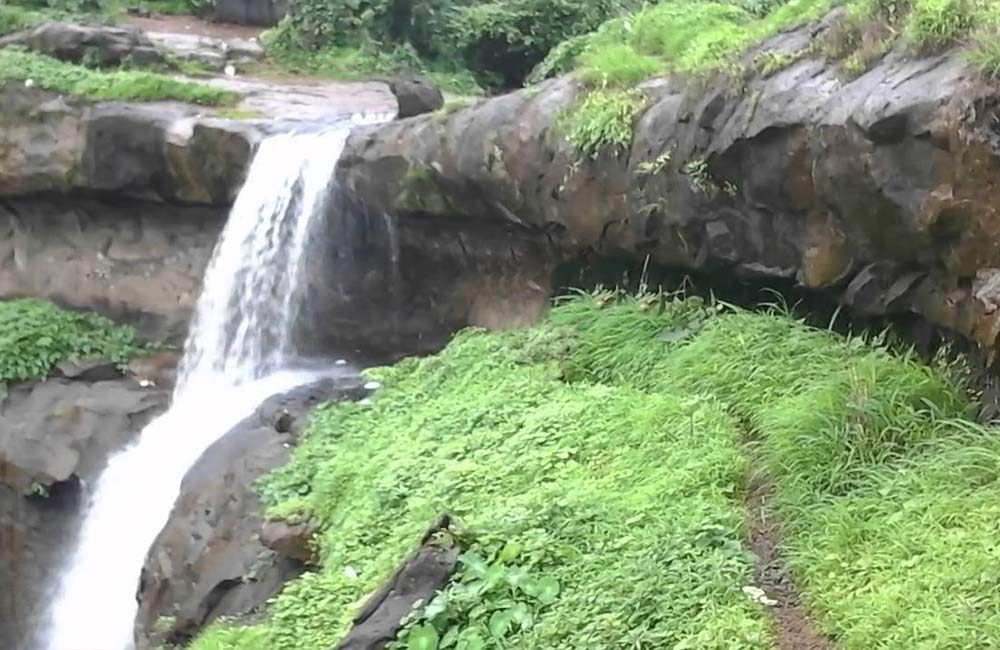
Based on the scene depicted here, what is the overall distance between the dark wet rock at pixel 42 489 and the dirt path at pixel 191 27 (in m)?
8.79

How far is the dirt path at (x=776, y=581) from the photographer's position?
3955 mm

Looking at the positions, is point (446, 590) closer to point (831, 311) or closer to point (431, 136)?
point (831, 311)

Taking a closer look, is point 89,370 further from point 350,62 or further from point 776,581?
point 776,581

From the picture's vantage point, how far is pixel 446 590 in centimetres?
441

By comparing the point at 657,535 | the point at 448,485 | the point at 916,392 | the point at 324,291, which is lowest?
the point at 324,291

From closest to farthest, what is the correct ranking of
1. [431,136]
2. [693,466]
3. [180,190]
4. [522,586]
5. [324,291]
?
[522,586] → [693,466] → [431,136] → [324,291] → [180,190]

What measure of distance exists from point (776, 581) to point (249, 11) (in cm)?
1584

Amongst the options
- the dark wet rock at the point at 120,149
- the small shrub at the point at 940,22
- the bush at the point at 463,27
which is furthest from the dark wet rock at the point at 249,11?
Answer: the small shrub at the point at 940,22

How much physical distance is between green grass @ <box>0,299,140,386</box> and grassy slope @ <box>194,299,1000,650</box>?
4.38 metres

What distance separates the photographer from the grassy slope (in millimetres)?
4047

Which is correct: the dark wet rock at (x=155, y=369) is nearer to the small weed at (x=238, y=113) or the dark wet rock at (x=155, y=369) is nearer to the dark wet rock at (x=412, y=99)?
the small weed at (x=238, y=113)

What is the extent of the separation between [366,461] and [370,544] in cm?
96

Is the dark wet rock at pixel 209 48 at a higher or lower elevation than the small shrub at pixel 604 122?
lower

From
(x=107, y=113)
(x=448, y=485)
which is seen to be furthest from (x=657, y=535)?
(x=107, y=113)
